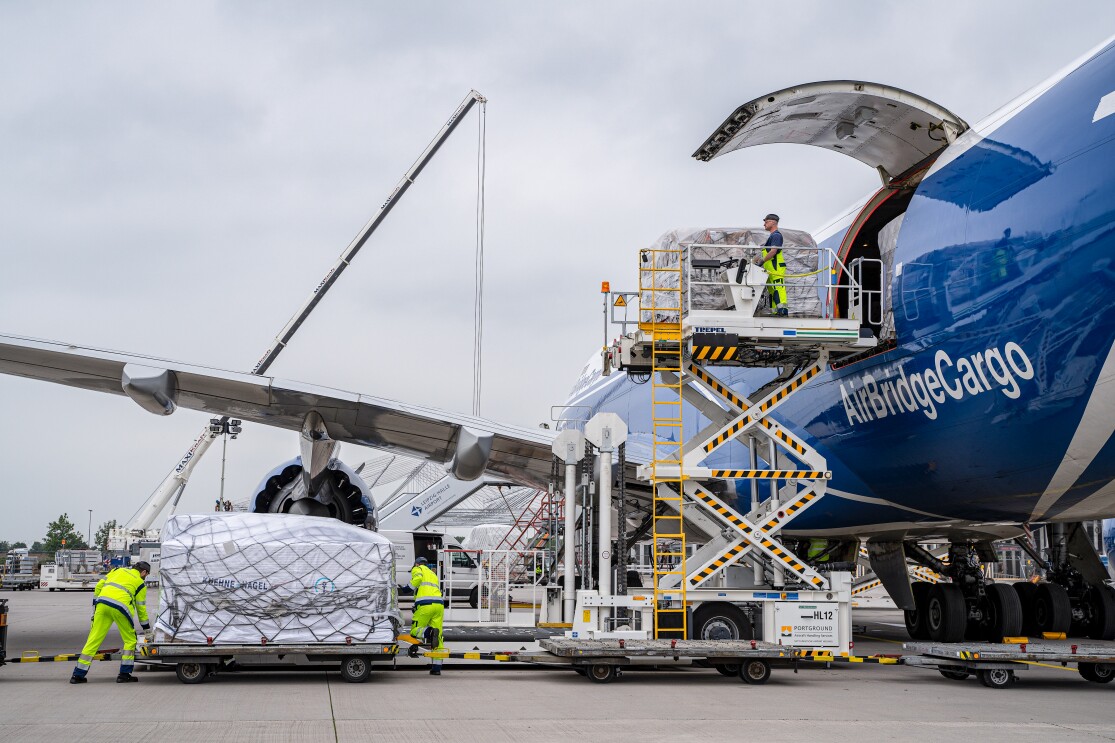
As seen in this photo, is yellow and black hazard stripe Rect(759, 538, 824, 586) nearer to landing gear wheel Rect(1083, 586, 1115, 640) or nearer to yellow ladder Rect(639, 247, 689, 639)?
yellow ladder Rect(639, 247, 689, 639)

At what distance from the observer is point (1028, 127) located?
1022 centimetres

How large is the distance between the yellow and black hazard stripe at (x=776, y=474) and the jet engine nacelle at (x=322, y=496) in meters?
6.63

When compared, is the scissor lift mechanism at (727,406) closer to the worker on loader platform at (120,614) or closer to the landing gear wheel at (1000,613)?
the landing gear wheel at (1000,613)

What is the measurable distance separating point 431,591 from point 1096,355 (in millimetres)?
7388

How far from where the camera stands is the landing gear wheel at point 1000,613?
14.2 metres

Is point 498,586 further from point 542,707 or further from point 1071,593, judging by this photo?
point 542,707

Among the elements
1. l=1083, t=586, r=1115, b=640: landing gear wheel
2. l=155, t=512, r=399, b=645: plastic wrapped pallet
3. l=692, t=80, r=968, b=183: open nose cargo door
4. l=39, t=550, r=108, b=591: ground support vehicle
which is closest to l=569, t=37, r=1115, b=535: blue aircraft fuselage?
l=692, t=80, r=968, b=183: open nose cargo door

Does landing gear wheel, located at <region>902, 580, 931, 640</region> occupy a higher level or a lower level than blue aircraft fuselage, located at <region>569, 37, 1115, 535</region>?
lower

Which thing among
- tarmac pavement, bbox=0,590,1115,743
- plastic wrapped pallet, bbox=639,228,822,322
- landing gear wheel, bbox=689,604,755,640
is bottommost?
tarmac pavement, bbox=0,590,1115,743

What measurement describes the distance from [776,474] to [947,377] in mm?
2358

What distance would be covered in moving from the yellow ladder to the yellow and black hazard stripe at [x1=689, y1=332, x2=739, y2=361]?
0.38m

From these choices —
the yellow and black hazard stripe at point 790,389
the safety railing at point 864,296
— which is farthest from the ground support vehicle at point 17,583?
the safety railing at point 864,296

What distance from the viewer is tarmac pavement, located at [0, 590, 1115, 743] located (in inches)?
309

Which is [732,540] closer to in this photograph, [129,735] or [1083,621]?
[1083,621]
